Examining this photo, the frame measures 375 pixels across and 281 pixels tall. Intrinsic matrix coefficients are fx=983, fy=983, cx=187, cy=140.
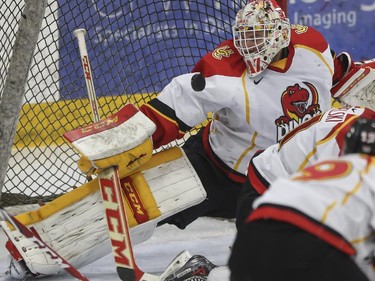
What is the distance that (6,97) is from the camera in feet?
9.52

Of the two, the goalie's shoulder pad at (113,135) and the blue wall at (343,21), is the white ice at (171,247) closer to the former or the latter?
the goalie's shoulder pad at (113,135)

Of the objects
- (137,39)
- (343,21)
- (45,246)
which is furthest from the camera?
(343,21)

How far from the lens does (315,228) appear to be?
1.53 m

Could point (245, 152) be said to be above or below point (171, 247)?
above

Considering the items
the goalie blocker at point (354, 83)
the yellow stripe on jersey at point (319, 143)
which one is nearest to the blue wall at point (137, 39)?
the goalie blocker at point (354, 83)

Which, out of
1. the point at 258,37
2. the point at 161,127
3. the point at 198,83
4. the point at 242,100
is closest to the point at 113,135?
the point at 161,127

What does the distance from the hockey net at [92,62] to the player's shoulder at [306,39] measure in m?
0.76

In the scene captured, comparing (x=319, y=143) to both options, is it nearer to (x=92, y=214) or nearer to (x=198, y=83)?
(x=198, y=83)

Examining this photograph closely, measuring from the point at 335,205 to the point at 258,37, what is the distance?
1.60m

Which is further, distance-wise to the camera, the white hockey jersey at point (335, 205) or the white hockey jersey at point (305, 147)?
the white hockey jersey at point (305, 147)

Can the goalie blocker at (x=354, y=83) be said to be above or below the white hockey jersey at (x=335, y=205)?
below

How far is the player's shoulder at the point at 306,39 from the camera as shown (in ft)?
10.5

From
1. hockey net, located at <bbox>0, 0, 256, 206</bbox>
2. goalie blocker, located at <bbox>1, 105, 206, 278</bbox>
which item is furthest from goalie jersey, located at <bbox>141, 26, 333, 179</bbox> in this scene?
hockey net, located at <bbox>0, 0, 256, 206</bbox>

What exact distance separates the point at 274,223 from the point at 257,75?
158 cm
